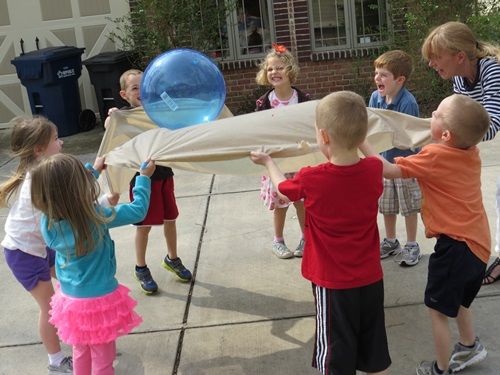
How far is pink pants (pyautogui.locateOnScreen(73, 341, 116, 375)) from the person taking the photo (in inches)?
113

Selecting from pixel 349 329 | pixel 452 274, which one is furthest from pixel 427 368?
pixel 349 329

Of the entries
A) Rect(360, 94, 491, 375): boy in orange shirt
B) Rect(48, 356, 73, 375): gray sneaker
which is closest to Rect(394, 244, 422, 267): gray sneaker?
Rect(360, 94, 491, 375): boy in orange shirt

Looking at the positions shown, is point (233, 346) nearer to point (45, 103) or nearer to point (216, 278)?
point (216, 278)

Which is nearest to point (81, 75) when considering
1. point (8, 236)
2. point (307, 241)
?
point (8, 236)

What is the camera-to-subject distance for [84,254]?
8.98 ft

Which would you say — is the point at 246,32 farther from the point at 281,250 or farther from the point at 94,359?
the point at 94,359

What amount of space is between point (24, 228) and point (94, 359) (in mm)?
742

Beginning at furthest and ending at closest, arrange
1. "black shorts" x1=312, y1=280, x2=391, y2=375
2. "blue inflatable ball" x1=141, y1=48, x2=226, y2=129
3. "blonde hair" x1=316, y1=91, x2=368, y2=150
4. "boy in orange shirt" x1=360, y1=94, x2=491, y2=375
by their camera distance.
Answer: "blue inflatable ball" x1=141, y1=48, x2=226, y2=129 < "boy in orange shirt" x1=360, y1=94, x2=491, y2=375 < "black shorts" x1=312, y1=280, x2=391, y2=375 < "blonde hair" x1=316, y1=91, x2=368, y2=150

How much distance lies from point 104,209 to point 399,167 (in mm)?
1289

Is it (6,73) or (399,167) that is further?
(6,73)

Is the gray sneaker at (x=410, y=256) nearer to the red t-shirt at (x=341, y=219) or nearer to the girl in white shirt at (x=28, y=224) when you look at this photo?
the red t-shirt at (x=341, y=219)

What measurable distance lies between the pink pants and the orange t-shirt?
1.53 m

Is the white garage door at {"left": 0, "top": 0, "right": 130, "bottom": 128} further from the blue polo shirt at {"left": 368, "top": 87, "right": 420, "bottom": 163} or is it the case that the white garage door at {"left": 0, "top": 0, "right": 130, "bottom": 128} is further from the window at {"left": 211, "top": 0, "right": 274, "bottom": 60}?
the blue polo shirt at {"left": 368, "top": 87, "right": 420, "bottom": 163}

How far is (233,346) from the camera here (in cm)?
348
